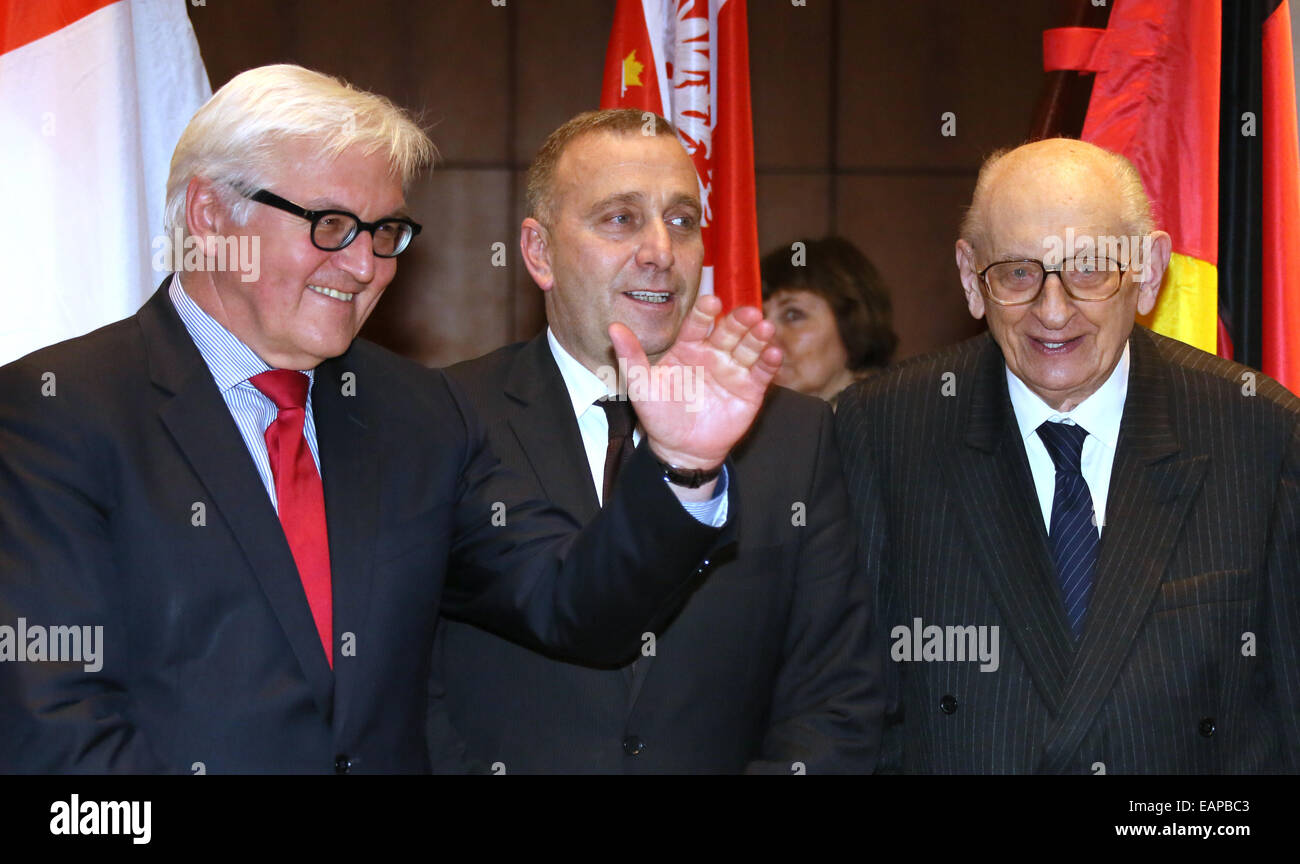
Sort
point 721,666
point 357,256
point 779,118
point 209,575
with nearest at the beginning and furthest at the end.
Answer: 1. point 209,575
2. point 357,256
3. point 721,666
4. point 779,118

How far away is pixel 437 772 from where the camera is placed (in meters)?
2.07

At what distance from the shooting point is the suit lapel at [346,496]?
6.04ft

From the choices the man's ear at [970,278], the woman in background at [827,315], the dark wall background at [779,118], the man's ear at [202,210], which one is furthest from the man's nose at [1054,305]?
the dark wall background at [779,118]

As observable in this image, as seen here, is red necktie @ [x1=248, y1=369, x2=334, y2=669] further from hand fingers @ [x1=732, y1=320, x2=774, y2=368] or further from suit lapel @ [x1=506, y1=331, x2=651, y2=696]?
hand fingers @ [x1=732, y1=320, x2=774, y2=368]

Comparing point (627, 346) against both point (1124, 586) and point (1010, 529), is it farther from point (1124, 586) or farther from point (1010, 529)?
point (1124, 586)

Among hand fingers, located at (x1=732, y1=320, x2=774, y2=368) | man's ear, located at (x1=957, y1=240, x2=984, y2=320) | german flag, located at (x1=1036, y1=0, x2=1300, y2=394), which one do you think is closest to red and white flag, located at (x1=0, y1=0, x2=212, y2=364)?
hand fingers, located at (x1=732, y1=320, x2=774, y2=368)

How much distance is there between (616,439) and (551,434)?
0.12 meters

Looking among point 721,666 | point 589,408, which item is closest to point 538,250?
point 589,408

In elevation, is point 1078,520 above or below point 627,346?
below

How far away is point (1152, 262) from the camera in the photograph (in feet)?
7.86

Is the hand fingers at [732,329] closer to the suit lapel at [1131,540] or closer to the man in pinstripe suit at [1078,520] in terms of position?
the man in pinstripe suit at [1078,520]

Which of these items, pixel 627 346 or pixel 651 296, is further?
pixel 651 296

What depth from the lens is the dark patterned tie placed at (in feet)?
7.53

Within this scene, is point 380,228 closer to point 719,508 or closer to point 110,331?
point 110,331
